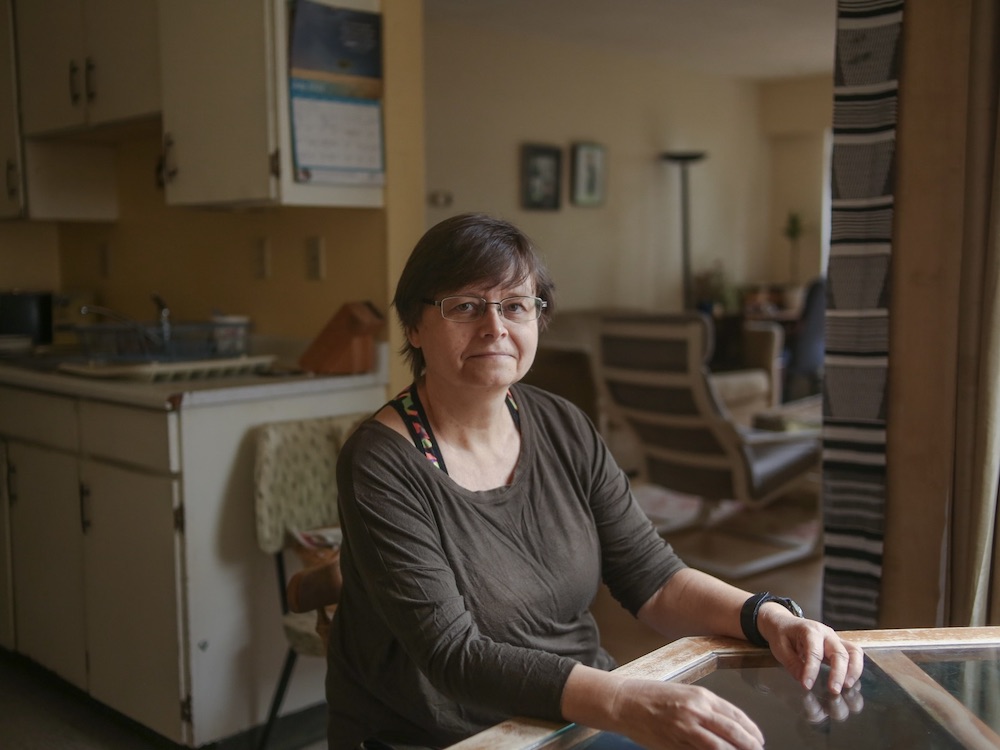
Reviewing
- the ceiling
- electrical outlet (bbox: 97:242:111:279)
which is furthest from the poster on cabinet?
the ceiling

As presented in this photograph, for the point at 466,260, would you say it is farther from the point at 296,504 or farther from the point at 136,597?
the point at 136,597

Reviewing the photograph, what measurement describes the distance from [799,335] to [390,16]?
4.46 metres

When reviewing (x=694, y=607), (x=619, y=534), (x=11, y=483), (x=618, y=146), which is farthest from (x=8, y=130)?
(x=618, y=146)

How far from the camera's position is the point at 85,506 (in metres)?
2.55

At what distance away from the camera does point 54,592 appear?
2725mm

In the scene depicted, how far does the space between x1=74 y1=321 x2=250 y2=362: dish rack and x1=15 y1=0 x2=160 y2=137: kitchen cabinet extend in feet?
2.10

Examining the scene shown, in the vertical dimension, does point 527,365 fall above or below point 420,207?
below

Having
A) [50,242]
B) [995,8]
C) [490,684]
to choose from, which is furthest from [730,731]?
Result: [50,242]

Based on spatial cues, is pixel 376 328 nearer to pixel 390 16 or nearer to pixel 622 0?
pixel 390 16

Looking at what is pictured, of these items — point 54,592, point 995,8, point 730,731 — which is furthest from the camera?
point 54,592

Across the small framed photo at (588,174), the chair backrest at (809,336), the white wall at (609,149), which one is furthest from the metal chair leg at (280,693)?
the chair backrest at (809,336)

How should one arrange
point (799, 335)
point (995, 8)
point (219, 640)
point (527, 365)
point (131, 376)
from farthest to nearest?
point (799, 335), point (131, 376), point (219, 640), point (995, 8), point (527, 365)

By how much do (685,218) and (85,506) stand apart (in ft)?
17.2

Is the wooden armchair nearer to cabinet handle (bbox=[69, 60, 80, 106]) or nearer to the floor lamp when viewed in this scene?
cabinet handle (bbox=[69, 60, 80, 106])
